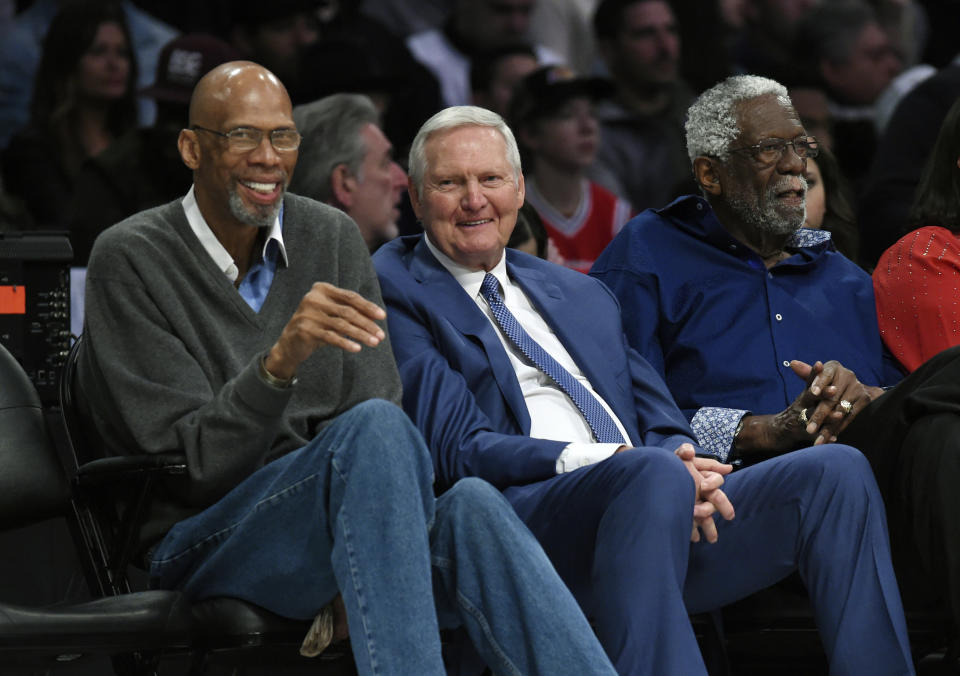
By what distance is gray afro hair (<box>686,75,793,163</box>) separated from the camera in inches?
146

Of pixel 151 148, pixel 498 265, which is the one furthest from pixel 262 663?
pixel 151 148

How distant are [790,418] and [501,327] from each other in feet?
2.14

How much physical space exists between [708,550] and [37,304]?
1.53m

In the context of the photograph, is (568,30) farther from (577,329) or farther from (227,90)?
(227,90)

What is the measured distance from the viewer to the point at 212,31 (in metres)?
6.25

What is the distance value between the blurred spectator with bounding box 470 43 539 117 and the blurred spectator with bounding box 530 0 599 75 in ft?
2.23

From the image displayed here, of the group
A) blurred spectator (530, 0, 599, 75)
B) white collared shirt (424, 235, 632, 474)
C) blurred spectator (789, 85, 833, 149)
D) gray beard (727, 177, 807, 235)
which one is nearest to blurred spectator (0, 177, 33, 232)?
white collared shirt (424, 235, 632, 474)

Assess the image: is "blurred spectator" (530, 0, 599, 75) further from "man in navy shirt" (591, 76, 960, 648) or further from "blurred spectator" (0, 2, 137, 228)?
"man in navy shirt" (591, 76, 960, 648)

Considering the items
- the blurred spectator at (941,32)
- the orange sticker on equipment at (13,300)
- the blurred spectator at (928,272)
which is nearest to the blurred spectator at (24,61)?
the orange sticker on equipment at (13,300)

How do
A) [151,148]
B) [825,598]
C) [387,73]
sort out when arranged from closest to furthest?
[825,598] < [151,148] < [387,73]

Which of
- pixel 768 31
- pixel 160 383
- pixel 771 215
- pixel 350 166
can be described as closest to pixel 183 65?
pixel 350 166

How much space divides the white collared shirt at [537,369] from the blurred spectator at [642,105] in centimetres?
288

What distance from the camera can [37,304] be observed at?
3342mm

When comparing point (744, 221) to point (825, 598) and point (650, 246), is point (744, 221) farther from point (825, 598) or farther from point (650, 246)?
point (825, 598)
